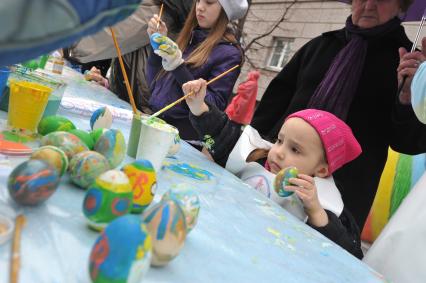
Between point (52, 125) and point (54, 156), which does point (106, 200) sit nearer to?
point (54, 156)

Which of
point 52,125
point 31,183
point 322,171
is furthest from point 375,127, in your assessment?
point 31,183

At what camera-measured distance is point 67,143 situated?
716 millimetres

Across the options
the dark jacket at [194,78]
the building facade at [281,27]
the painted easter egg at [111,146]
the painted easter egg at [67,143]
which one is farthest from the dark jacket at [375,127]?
the building facade at [281,27]

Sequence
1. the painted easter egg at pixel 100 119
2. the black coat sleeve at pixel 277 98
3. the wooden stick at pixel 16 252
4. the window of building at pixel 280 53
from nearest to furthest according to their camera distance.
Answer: the wooden stick at pixel 16 252 < the painted easter egg at pixel 100 119 < the black coat sleeve at pixel 277 98 < the window of building at pixel 280 53

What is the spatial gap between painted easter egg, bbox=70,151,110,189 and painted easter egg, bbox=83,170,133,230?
0.33ft

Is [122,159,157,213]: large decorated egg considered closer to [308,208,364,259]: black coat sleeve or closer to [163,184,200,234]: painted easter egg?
[163,184,200,234]: painted easter egg

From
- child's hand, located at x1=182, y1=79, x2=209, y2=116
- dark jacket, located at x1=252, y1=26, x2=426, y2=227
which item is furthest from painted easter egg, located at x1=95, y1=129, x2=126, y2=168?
dark jacket, located at x1=252, y1=26, x2=426, y2=227

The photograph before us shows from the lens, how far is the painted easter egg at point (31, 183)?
0.52 metres

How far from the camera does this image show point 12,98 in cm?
88

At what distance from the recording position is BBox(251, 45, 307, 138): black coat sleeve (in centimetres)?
197

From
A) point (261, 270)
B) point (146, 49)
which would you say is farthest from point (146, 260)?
point (146, 49)

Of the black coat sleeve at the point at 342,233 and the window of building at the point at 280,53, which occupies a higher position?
the window of building at the point at 280,53

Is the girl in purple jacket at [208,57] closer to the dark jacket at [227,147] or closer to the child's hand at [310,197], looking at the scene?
the dark jacket at [227,147]

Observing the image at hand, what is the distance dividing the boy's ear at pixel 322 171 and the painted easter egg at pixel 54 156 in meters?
1.02
